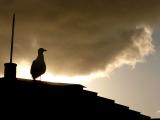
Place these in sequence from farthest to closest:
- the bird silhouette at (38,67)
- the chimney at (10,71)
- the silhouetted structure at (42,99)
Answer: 1. the bird silhouette at (38,67)
2. the chimney at (10,71)
3. the silhouetted structure at (42,99)

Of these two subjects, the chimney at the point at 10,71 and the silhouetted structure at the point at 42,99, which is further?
the chimney at the point at 10,71

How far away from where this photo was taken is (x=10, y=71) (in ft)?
60.8

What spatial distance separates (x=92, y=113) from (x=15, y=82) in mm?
3602

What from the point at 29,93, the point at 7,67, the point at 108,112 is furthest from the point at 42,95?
the point at 108,112

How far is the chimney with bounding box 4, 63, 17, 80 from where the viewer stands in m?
18.4

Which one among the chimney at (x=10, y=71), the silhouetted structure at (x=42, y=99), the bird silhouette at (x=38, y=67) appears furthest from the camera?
the bird silhouette at (x=38, y=67)

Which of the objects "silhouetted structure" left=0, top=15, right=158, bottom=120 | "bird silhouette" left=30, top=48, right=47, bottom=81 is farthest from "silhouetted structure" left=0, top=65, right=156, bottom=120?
"bird silhouette" left=30, top=48, right=47, bottom=81

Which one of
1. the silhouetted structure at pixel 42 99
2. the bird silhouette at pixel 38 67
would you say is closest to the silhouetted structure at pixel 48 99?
the silhouetted structure at pixel 42 99

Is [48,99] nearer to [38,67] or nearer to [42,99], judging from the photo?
[42,99]

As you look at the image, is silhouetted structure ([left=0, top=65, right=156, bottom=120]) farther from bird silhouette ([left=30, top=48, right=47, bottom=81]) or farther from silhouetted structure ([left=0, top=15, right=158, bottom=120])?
bird silhouette ([left=30, top=48, right=47, bottom=81])

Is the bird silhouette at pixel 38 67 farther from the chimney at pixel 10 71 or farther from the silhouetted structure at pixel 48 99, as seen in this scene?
the chimney at pixel 10 71

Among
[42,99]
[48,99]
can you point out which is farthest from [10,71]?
[48,99]

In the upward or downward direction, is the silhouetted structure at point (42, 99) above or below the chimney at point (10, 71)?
below

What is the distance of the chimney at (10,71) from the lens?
60.4 feet
